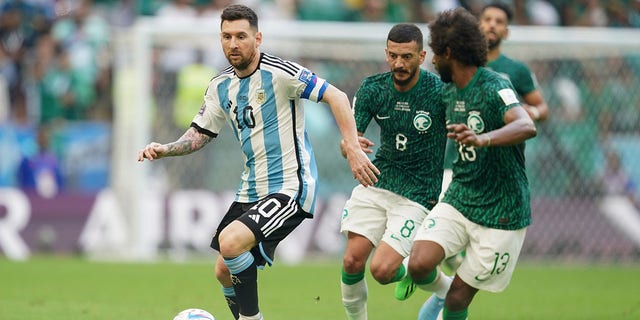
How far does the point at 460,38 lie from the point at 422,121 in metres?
0.95

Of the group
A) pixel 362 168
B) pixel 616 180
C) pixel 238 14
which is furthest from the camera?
pixel 616 180

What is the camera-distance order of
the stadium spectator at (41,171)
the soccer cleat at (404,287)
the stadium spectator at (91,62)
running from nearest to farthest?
the soccer cleat at (404,287)
the stadium spectator at (41,171)
the stadium spectator at (91,62)

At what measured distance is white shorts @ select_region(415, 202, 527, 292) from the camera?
729cm

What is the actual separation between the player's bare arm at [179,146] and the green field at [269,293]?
175 centimetres

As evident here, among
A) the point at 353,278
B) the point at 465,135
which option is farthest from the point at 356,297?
the point at 465,135

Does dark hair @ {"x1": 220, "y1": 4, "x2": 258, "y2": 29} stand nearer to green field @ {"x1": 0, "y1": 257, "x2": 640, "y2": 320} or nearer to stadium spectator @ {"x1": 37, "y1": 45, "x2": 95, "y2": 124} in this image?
green field @ {"x1": 0, "y1": 257, "x2": 640, "y2": 320}

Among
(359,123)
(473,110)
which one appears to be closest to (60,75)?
(359,123)

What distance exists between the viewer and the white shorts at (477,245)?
7285 mm

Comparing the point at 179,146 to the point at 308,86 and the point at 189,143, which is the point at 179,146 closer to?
the point at 189,143

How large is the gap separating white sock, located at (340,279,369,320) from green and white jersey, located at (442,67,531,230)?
1.04m

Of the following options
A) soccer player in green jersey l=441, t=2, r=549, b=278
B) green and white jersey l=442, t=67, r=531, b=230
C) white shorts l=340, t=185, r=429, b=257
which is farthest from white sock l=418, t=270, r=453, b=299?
soccer player in green jersey l=441, t=2, r=549, b=278

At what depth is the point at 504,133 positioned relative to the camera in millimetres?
6746

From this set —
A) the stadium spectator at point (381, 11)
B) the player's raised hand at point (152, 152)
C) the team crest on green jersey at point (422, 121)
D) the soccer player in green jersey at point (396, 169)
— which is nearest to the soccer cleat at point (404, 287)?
the soccer player in green jersey at point (396, 169)

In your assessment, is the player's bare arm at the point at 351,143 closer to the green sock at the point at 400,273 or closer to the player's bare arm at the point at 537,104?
the green sock at the point at 400,273
